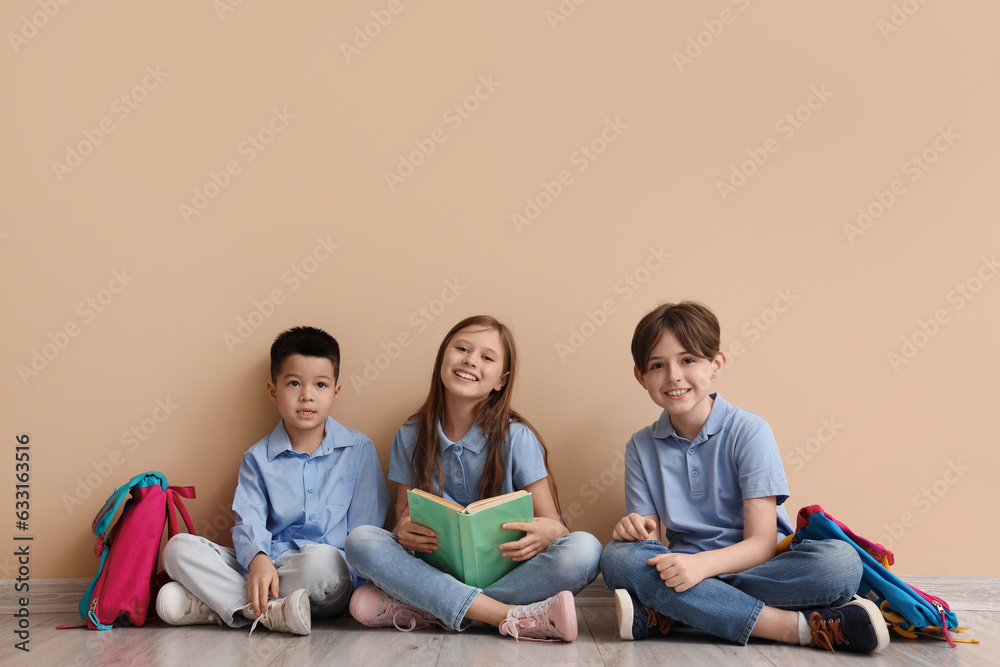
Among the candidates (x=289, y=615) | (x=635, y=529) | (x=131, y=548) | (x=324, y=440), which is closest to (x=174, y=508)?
(x=131, y=548)

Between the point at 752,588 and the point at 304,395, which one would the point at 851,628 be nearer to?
the point at 752,588

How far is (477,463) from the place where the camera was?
1.70 metres

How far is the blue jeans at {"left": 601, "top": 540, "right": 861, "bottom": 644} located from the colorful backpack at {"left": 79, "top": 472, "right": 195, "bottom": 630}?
1108 mm

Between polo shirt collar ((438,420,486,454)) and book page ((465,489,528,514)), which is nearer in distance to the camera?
book page ((465,489,528,514))

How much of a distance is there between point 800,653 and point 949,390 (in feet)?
3.12

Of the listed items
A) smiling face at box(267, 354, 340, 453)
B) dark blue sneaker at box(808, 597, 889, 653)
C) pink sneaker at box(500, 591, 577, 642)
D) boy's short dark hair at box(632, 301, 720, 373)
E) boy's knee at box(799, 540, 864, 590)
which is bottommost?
pink sneaker at box(500, 591, 577, 642)

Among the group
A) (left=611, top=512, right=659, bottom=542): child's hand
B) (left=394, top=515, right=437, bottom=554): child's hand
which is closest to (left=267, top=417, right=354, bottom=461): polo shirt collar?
(left=394, top=515, right=437, bottom=554): child's hand

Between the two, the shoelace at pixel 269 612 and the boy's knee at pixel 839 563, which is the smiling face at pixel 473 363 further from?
the boy's knee at pixel 839 563

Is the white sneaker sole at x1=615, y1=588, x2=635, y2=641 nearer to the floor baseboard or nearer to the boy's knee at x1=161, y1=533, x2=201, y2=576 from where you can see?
the floor baseboard

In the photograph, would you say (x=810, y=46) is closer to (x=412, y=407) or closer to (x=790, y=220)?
(x=790, y=220)

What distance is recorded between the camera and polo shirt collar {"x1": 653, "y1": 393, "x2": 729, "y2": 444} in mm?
1601

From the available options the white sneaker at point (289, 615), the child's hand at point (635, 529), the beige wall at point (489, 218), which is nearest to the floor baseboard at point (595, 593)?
the beige wall at point (489, 218)

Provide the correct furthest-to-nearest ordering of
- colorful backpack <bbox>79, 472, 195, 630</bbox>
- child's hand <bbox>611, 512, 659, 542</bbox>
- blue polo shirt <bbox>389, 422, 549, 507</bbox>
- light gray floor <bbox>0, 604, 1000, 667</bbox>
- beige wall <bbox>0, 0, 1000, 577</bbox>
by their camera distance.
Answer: beige wall <bbox>0, 0, 1000, 577</bbox>, blue polo shirt <bbox>389, 422, 549, 507</bbox>, colorful backpack <bbox>79, 472, 195, 630</bbox>, child's hand <bbox>611, 512, 659, 542</bbox>, light gray floor <bbox>0, 604, 1000, 667</bbox>

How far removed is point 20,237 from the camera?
6.18 feet
